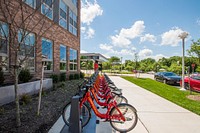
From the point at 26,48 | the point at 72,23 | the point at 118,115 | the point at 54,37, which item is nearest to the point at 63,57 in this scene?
the point at 54,37

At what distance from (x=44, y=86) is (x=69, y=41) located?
7.27 meters

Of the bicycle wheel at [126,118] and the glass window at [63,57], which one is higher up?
the glass window at [63,57]

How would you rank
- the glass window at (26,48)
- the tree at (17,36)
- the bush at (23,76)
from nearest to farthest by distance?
the tree at (17,36), the glass window at (26,48), the bush at (23,76)

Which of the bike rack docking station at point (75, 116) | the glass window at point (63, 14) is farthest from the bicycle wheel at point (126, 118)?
the glass window at point (63, 14)

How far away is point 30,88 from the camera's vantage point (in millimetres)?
6598

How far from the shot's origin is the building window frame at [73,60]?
14.8 m

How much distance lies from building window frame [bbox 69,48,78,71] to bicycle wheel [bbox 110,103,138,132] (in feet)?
38.4

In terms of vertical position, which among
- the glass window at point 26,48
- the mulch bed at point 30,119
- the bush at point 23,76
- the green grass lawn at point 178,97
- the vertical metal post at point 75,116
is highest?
the glass window at point 26,48

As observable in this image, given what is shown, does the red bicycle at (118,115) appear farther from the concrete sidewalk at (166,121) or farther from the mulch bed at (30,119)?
the mulch bed at (30,119)

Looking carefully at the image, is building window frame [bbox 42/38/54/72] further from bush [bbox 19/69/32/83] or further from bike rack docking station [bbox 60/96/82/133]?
bike rack docking station [bbox 60/96/82/133]

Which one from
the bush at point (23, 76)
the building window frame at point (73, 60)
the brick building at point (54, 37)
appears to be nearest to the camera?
the bush at point (23, 76)

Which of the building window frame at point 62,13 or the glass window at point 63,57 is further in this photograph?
the glass window at point 63,57

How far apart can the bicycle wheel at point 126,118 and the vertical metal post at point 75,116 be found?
3.10 feet

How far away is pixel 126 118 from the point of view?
140 inches
